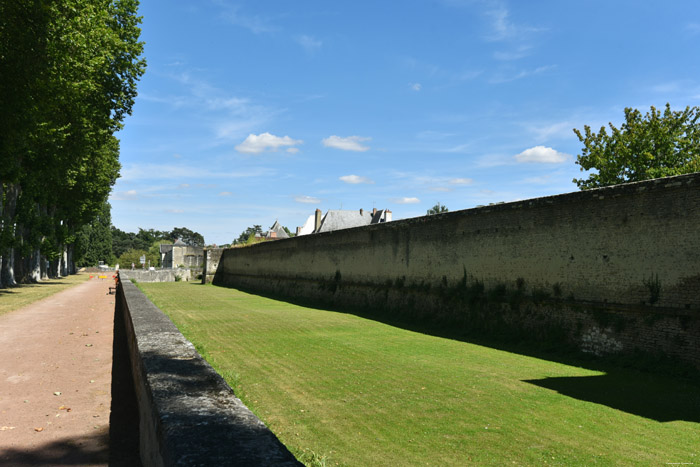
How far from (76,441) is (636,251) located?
926 centimetres

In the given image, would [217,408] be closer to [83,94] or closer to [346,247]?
[346,247]

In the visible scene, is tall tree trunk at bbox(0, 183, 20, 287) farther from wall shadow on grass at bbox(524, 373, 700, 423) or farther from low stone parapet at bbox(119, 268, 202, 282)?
wall shadow on grass at bbox(524, 373, 700, 423)

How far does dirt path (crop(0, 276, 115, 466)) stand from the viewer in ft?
13.0

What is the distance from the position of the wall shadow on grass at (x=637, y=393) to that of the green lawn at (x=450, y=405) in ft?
0.05

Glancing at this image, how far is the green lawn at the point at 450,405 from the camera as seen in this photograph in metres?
4.35

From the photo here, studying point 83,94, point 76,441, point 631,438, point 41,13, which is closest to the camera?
point 76,441

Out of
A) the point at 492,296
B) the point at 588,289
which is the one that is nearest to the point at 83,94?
the point at 492,296

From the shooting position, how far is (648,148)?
26.7m

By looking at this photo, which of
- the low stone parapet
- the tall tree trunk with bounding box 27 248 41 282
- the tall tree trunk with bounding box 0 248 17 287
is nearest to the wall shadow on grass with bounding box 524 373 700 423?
the tall tree trunk with bounding box 0 248 17 287

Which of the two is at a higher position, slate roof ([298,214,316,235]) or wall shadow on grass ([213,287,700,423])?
slate roof ([298,214,316,235])

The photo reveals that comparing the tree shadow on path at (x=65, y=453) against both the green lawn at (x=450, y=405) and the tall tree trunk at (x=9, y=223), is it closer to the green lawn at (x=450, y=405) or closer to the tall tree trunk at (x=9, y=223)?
the green lawn at (x=450, y=405)

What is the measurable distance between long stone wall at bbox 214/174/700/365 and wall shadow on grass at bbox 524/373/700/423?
1049 mm

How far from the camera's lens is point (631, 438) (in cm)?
479

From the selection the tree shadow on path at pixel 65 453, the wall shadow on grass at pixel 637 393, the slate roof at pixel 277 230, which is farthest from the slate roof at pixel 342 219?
the tree shadow on path at pixel 65 453
